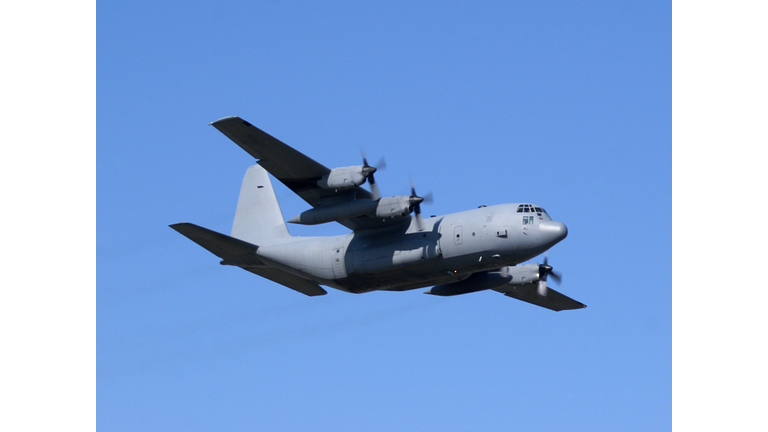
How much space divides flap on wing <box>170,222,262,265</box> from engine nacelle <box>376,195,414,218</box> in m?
4.75

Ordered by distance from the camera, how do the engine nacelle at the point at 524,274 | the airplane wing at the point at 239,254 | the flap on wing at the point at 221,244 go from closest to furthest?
the flap on wing at the point at 221,244, the airplane wing at the point at 239,254, the engine nacelle at the point at 524,274

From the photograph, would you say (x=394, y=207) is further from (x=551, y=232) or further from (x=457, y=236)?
(x=551, y=232)

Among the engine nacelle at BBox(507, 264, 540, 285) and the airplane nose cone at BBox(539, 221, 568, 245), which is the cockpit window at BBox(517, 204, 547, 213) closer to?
the airplane nose cone at BBox(539, 221, 568, 245)

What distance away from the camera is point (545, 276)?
3023 centimetres

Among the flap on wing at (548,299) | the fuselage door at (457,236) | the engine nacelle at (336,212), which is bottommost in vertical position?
the flap on wing at (548,299)

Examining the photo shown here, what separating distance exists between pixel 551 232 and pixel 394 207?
14.6 ft

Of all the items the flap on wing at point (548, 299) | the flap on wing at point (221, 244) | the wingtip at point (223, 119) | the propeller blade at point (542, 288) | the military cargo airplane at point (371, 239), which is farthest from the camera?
the flap on wing at point (548, 299)

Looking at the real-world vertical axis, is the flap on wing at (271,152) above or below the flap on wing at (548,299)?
above

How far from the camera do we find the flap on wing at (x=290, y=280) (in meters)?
29.0

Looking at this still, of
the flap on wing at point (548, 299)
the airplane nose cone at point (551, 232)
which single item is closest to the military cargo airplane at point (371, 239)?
the airplane nose cone at point (551, 232)

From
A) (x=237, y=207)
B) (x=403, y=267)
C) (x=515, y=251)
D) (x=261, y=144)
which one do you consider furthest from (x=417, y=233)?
(x=237, y=207)

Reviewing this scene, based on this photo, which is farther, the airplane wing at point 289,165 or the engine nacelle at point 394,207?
the engine nacelle at point 394,207

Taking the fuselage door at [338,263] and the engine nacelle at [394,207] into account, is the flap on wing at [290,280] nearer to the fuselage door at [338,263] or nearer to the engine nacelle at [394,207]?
the fuselage door at [338,263]

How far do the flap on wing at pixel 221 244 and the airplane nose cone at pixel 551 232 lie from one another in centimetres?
900
